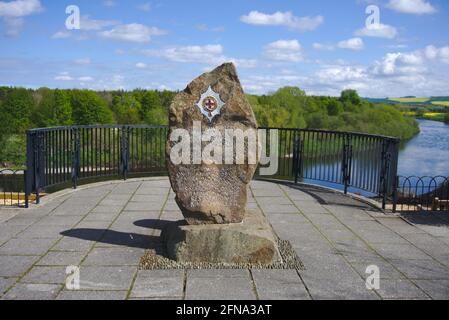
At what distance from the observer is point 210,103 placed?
18.2ft

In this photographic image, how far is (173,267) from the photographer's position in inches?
204

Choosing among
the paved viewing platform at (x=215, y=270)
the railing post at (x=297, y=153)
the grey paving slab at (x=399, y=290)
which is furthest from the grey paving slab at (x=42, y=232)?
the railing post at (x=297, y=153)

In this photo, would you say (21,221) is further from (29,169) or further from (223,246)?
(223,246)

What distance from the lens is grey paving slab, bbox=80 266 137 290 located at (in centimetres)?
460

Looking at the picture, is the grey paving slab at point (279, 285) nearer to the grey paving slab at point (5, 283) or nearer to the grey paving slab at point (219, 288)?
the grey paving slab at point (219, 288)

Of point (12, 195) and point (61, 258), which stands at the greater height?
point (61, 258)

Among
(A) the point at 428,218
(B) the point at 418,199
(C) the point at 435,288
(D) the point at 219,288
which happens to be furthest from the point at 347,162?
(D) the point at 219,288

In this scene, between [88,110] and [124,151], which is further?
[88,110]

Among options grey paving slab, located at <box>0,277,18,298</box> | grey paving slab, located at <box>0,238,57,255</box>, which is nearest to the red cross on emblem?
grey paving slab, located at <box>0,238,57,255</box>

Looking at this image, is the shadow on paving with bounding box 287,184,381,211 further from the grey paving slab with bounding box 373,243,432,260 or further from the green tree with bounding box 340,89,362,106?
the green tree with bounding box 340,89,362,106

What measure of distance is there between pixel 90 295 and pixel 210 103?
266cm

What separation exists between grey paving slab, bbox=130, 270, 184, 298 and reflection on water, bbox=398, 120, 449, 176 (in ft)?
104

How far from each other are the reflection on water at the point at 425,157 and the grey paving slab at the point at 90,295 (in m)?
32.3

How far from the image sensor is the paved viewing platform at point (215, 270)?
180 inches
